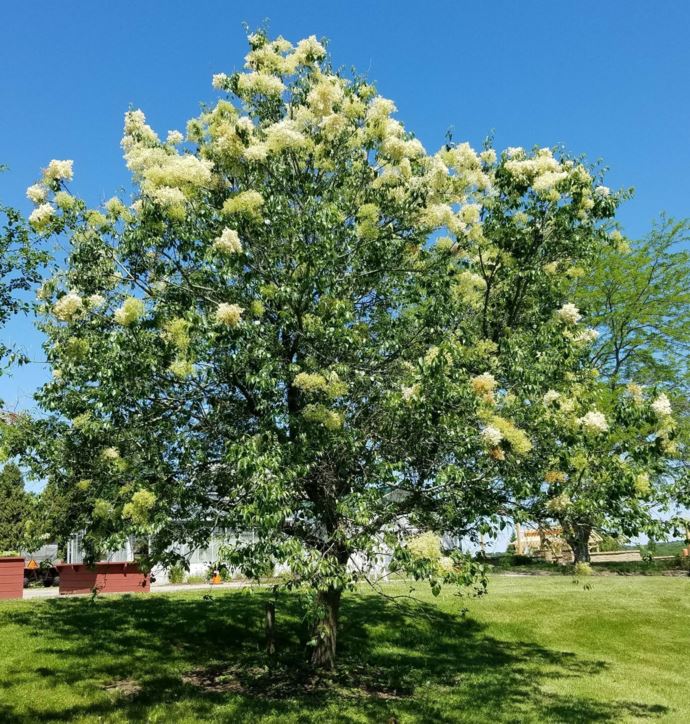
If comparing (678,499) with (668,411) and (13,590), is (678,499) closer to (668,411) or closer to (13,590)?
(668,411)

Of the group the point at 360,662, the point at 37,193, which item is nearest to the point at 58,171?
the point at 37,193

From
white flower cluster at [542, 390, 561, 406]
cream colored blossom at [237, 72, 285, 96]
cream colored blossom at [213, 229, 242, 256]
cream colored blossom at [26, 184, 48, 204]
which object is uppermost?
cream colored blossom at [237, 72, 285, 96]

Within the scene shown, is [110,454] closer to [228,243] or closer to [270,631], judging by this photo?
[228,243]

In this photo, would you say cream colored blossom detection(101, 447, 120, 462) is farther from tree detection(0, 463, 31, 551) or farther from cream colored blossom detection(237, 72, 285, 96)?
tree detection(0, 463, 31, 551)

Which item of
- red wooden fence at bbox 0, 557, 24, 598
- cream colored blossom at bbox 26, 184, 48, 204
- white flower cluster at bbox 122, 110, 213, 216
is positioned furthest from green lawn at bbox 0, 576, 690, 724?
cream colored blossom at bbox 26, 184, 48, 204

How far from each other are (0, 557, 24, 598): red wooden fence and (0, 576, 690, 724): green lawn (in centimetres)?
248

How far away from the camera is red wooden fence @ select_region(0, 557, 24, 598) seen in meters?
21.4

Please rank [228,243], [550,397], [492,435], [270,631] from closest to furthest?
[492,435] < [228,243] < [550,397] < [270,631]

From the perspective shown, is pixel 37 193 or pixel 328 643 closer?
pixel 37 193

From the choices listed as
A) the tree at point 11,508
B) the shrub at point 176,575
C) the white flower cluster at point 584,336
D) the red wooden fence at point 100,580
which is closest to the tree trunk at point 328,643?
the shrub at point 176,575

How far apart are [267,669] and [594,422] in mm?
7939

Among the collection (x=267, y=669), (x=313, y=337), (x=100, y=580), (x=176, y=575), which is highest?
(x=313, y=337)

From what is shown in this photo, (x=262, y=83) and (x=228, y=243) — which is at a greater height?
(x=262, y=83)

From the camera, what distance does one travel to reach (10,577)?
848 inches
